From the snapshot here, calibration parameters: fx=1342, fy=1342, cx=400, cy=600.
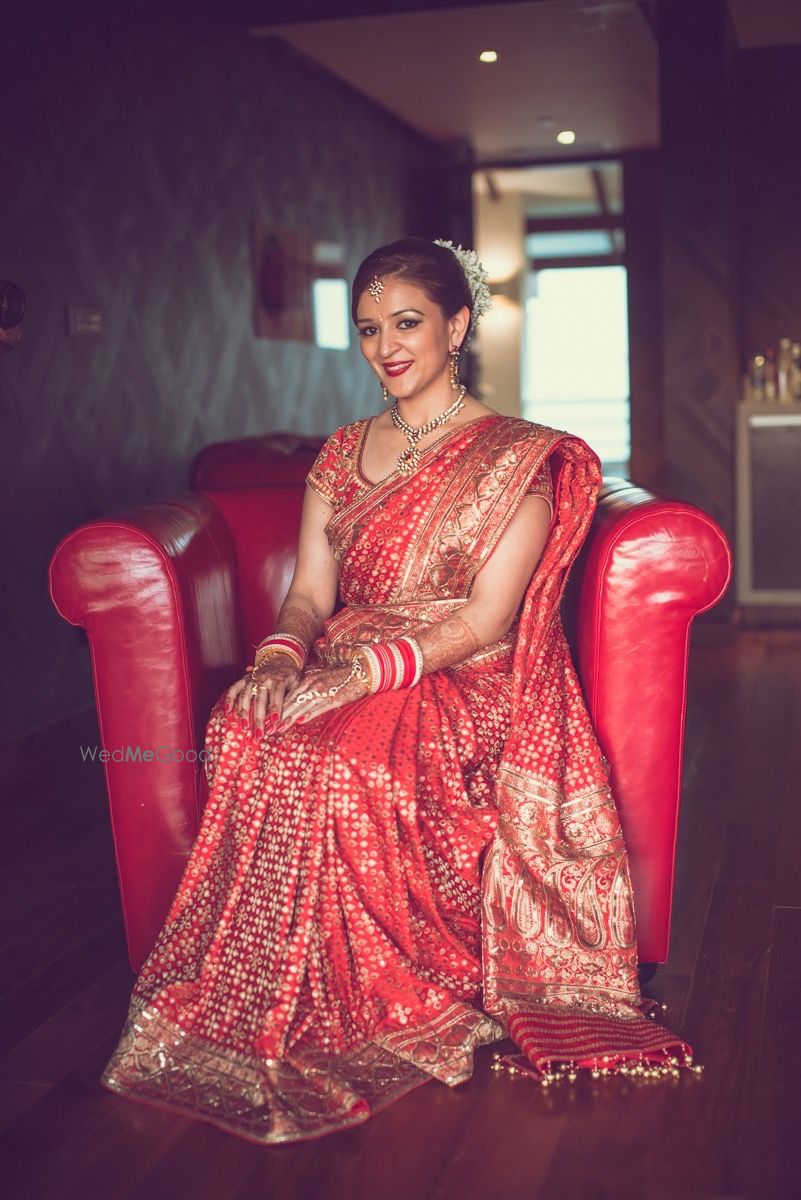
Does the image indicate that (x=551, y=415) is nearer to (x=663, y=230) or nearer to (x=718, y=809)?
(x=663, y=230)

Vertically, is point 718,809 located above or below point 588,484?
below

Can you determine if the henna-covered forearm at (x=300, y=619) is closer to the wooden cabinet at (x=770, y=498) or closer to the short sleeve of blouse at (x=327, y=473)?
the short sleeve of blouse at (x=327, y=473)

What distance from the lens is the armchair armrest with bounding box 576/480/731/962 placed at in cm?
228

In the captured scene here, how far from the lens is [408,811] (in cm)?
217

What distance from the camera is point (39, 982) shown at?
250cm

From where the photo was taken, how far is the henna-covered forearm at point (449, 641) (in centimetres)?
234

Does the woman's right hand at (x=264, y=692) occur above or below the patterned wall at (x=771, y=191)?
below

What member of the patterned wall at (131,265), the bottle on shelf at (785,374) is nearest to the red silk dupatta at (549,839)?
the patterned wall at (131,265)

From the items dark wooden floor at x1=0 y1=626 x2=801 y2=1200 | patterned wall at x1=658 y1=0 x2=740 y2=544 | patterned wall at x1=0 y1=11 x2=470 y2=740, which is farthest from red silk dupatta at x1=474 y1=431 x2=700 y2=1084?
patterned wall at x1=658 y1=0 x2=740 y2=544

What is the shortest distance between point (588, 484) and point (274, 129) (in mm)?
4698

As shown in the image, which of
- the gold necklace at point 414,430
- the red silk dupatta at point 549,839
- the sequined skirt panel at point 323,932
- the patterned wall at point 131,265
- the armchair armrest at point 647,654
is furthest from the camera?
the patterned wall at point 131,265

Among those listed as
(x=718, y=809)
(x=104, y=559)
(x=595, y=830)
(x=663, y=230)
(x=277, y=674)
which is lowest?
(x=718, y=809)

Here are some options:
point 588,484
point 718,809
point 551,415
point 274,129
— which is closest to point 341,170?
point 274,129

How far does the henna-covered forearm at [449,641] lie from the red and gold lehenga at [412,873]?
0.05 meters
